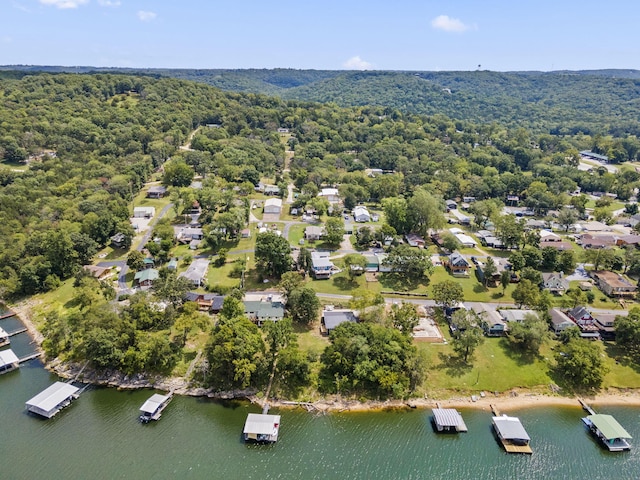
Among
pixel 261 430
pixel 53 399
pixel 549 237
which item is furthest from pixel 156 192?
pixel 549 237

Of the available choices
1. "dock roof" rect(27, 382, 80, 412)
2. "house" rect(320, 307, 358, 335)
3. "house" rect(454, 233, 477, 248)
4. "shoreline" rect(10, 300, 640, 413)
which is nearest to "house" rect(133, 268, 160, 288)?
"shoreline" rect(10, 300, 640, 413)

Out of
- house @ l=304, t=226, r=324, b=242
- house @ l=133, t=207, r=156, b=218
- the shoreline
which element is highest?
house @ l=133, t=207, r=156, b=218

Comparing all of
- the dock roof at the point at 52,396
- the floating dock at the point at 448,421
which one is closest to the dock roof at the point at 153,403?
the dock roof at the point at 52,396

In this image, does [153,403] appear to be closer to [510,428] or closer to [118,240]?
[510,428]

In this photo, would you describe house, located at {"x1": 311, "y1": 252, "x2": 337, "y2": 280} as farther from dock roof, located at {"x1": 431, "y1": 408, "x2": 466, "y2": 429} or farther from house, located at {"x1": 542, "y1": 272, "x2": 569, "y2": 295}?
house, located at {"x1": 542, "y1": 272, "x2": 569, "y2": 295}

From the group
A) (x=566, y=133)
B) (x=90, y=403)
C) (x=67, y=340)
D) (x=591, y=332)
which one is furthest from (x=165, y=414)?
(x=566, y=133)

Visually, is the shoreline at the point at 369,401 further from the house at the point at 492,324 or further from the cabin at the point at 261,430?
the house at the point at 492,324

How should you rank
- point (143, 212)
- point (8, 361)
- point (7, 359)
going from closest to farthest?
point (8, 361) < point (7, 359) < point (143, 212)
